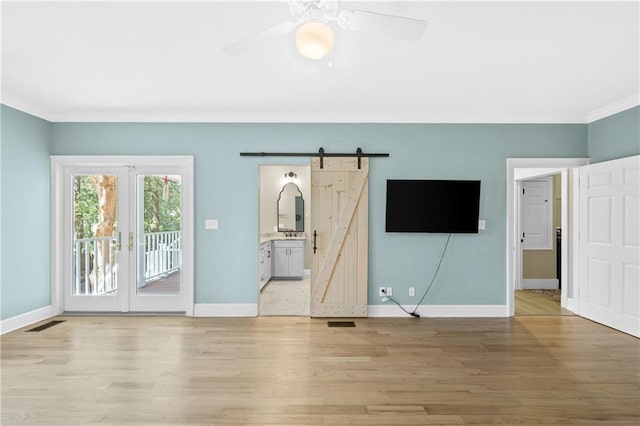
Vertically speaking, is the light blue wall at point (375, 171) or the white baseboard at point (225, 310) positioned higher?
the light blue wall at point (375, 171)

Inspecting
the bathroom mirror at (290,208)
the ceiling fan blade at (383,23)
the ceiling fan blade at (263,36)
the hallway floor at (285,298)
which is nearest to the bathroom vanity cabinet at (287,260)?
the hallway floor at (285,298)

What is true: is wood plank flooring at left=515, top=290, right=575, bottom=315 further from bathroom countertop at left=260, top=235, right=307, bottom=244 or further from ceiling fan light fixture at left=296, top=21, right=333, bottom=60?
ceiling fan light fixture at left=296, top=21, right=333, bottom=60

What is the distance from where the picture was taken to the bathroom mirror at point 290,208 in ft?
26.8

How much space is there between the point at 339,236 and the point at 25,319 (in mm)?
3964

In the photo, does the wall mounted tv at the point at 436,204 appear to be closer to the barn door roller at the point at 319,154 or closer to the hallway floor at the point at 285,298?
the barn door roller at the point at 319,154

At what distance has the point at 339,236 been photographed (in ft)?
15.9

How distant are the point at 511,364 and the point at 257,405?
2272 millimetres

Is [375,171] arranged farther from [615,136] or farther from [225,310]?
[615,136]

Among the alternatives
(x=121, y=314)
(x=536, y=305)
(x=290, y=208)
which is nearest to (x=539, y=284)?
(x=536, y=305)

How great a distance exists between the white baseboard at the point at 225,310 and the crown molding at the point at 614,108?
198 inches

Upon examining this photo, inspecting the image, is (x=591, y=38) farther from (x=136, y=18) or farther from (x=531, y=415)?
(x=136, y=18)

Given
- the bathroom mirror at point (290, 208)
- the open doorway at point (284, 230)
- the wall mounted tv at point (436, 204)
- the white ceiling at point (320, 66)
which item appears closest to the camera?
the white ceiling at point (320, 66)

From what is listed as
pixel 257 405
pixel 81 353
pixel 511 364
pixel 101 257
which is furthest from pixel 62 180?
pixel 511 364

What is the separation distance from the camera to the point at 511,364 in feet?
10.8
